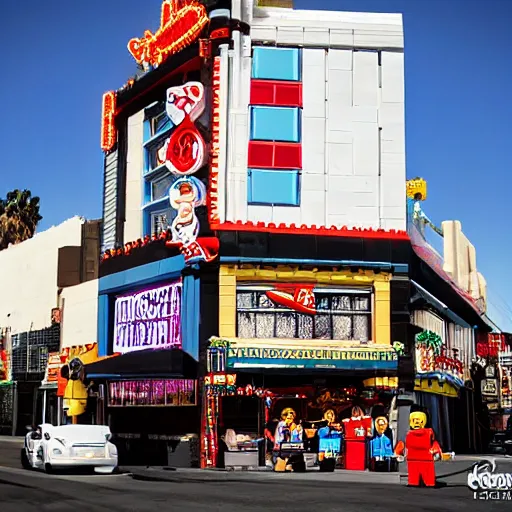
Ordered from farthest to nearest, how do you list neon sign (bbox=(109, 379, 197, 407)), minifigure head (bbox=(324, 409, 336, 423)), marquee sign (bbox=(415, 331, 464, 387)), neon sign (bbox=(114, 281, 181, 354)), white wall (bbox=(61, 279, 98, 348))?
1. white wall (bbox=(61, 279, 98, 348))
2. marquee sign (bbox=(415, 331, 464, 387))
3. neon sign (bbox=(114, 281, 181, 354))
4. neon sign (bbox=(109, 379, 197, 407))
5. minifigure head (bbox=(324, 409, 336, 423))

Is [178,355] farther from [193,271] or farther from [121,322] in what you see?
[121,322]

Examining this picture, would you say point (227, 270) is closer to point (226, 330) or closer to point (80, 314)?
point (226, 330)

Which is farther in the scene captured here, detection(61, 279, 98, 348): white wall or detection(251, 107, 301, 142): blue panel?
detection(61, 279, 98, 348): white wall

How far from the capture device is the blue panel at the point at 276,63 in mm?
32125

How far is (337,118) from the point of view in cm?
3225

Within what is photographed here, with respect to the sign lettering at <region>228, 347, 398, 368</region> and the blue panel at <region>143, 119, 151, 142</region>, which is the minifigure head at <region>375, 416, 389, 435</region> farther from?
the blue panel at <region>143, 119, 151, 142</region>

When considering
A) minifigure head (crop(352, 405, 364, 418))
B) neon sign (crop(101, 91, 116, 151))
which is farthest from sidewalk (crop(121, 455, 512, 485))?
neon sign (crop(101, 91, 116, 151))

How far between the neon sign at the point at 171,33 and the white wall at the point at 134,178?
237 cm

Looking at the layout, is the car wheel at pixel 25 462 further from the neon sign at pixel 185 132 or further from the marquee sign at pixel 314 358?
the neon sign at pixel 185 132

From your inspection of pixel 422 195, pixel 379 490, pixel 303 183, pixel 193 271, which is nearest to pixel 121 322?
pixel 193 271

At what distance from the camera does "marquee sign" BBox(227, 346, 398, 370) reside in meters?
29.5

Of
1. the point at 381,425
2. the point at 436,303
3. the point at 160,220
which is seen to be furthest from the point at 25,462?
the point at 436,303

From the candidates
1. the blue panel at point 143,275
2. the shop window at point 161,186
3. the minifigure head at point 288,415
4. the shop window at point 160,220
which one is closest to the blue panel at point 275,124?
the shop window at point 161,186

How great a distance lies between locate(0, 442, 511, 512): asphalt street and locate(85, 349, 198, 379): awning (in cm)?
641
